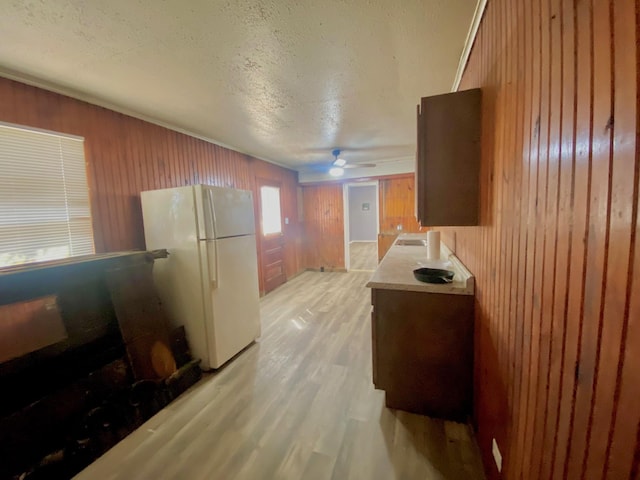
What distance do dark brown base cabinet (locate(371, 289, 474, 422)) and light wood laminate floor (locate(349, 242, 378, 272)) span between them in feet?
13.8

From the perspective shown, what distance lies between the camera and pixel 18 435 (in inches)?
57.4

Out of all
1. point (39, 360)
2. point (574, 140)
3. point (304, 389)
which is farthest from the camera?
point (304, 389)

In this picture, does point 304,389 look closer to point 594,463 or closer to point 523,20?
point 594,463

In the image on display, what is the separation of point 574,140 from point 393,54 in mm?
1520

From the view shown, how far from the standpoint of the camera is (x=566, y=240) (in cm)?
68

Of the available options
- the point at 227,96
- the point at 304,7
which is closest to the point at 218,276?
the point at 227,96

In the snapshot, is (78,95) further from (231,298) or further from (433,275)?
(433,275)

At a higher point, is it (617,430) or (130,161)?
(130,161)

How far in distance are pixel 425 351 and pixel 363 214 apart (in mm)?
8883

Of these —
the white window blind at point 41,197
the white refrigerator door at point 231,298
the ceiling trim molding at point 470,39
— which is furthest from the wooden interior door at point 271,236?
the ceiling trim molding at point 470,39

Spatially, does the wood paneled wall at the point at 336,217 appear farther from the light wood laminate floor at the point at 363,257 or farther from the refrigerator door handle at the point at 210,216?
the refrigerator door handle at the point at 210,216

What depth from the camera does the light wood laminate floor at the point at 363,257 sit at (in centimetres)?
637

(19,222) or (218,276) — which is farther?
(218,276)

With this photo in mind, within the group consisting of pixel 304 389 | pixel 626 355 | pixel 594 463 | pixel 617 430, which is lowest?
pixel 304 389
